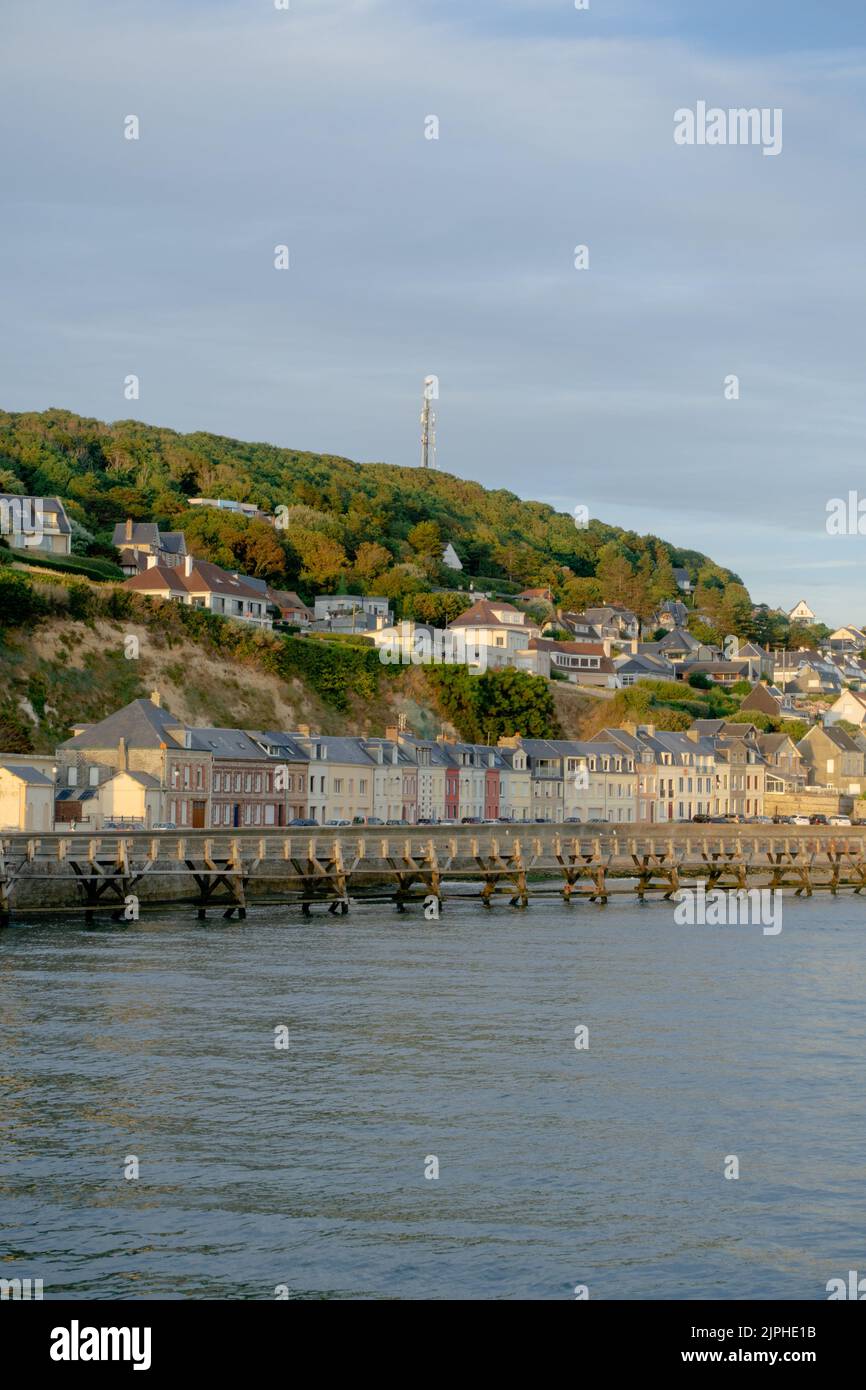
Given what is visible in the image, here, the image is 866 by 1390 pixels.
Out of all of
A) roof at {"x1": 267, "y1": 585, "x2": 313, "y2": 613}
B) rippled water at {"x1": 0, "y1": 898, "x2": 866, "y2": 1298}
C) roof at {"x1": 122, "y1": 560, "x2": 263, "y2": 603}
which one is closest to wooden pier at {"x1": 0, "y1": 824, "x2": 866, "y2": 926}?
rippled water at {"x1": 0, "y1": 898, "x2": 866, "y2": 1298}

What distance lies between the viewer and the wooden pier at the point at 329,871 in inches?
2111

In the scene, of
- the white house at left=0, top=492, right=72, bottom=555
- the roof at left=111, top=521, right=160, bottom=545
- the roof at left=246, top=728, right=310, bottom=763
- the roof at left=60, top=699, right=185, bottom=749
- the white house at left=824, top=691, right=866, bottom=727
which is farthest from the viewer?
the white house at left=824, top=691, right=866, bottom=727

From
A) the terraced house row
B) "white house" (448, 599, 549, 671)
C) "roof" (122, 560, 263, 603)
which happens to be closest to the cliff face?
the terraced house row

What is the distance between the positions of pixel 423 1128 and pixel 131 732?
54604mm

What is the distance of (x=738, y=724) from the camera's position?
130m

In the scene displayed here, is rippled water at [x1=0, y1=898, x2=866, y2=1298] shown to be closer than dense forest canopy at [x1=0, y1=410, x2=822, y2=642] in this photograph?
Yes

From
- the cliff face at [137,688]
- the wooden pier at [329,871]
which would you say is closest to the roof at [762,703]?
the cliff face at [137,688]

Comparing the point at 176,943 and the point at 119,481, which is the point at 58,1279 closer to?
the point at 176,943

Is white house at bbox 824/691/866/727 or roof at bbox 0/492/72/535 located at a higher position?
roof at bbox 0/492/72/535

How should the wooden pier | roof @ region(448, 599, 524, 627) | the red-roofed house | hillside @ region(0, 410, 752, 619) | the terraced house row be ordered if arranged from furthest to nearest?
hillside @ region(0, 410, 752, 619) → roof @ region(448, 599, 524, 627) → the red-roofed house → the terraced house row → the wooden pier

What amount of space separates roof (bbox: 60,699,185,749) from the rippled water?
33752 mm

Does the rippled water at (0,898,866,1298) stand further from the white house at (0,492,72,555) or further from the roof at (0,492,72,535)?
the roof at (0,492,72,535)

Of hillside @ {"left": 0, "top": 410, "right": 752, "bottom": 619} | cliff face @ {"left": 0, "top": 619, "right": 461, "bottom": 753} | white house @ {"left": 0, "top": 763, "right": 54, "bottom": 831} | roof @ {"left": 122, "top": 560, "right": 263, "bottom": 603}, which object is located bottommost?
white house @ {"left": 0, "top": 763, "right": 54, "bottom": 831}

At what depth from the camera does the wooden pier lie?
5362 centimetres
